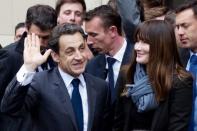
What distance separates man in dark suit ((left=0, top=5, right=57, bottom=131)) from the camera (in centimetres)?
457

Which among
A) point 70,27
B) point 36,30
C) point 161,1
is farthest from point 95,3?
point 70,27

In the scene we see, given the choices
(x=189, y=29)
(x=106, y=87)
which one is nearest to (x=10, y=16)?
(x=106, y=87)

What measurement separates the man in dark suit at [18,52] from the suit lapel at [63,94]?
1.37 ft

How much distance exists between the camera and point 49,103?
412 centimetres

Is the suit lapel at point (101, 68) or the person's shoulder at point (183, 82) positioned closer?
the person's shoulder at point (183, 82)

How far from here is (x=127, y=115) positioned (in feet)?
14.2

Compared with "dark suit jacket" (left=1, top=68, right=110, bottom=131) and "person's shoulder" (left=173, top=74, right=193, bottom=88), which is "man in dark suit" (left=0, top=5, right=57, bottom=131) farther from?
"person's shoulder" (left=173, top=74, right=193, bottom=88)

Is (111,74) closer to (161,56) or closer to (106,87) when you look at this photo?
(106,87)

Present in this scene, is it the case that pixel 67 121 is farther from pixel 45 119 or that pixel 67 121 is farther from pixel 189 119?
pixel 189 119

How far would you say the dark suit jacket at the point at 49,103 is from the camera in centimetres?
399

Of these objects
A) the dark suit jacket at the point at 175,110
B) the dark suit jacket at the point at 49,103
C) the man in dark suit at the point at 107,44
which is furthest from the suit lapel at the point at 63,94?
the man in dark suit at the point at 107,44

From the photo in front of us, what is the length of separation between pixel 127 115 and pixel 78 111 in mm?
391

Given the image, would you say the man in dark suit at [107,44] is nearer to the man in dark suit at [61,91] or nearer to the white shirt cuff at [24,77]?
the man in dark suit at [61,91]

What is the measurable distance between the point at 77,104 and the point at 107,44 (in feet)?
3.59
